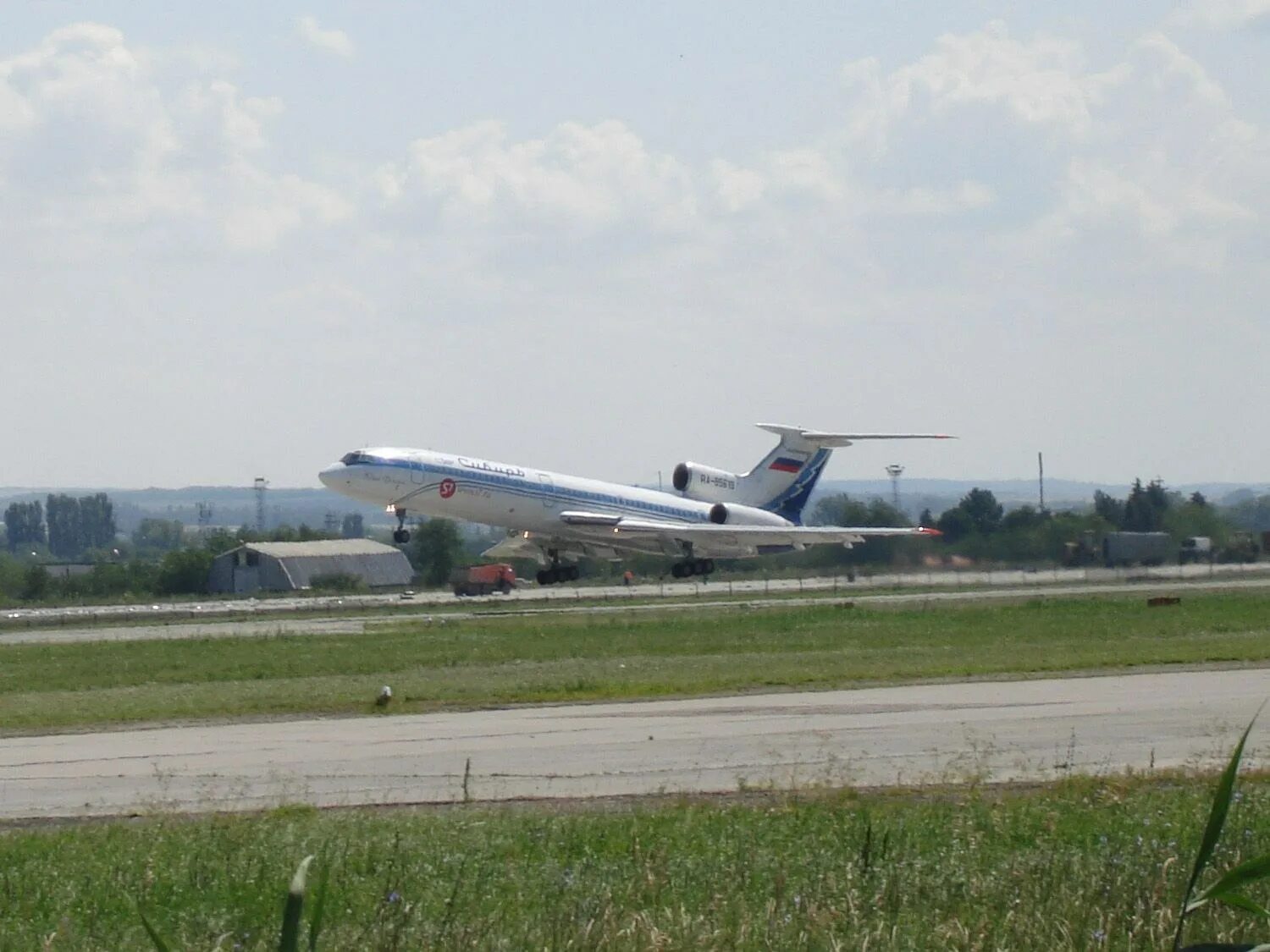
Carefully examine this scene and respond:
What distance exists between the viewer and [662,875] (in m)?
9.80

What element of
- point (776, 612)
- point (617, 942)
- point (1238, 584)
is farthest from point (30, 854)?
point (1238, 584)

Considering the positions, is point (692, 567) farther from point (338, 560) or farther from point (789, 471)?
point (338, 560)

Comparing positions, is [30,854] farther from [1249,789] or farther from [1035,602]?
[1035,602]

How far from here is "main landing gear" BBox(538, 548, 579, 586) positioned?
63.6 m

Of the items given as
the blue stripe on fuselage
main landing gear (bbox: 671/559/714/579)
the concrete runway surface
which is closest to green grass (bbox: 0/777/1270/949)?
the concrete runway surface

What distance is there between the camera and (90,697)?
2755cm

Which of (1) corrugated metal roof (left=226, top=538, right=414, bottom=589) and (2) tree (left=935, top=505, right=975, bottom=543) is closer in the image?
(2) tree (left=935, top=505, right=975, bottom=543)

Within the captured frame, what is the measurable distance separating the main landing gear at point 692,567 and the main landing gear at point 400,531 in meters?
13.0

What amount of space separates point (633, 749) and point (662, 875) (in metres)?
7.89

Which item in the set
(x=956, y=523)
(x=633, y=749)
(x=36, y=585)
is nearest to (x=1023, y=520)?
(x=956, y=523)

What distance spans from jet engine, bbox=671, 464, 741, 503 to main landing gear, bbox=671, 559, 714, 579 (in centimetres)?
328

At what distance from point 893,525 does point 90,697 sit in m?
52.5

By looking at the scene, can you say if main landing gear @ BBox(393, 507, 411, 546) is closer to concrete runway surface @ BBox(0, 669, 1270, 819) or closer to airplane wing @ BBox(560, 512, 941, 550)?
airplane wing @ BBox(560, 512, 941, 550)

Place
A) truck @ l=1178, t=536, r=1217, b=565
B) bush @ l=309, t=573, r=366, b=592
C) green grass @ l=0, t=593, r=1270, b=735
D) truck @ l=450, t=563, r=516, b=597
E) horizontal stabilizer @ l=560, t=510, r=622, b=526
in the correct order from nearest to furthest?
green grass @ l=0, t=593, r=1270, b=735
horizontal stabilizer @ l=560, t=510, r=622, b=526
truck @ l=1178, t=536, r=1217, b=565
truck @ l=450, t=563, r=516, b=597
bush @ l=309, t=573, r=366, b=592
